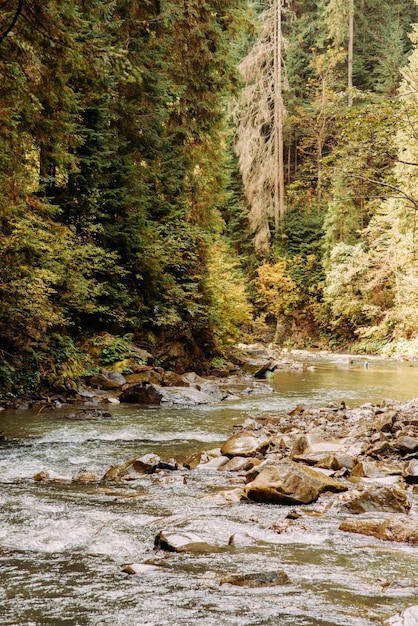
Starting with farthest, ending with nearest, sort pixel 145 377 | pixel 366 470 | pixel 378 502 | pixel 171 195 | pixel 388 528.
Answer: pixel 171 195, pixel 145 377, pixel 366 470, pixel 378 502, pixel 388 528

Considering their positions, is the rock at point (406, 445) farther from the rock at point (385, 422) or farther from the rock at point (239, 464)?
the rock at point (239, 464)

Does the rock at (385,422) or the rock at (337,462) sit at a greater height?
the rock at (385,422)

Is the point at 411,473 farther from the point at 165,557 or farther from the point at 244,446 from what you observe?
the point at 165,557

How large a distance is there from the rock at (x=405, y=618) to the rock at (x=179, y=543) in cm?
145

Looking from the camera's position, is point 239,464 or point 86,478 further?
point 239,464

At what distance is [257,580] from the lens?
321 centimetres

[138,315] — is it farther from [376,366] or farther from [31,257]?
[376,366]

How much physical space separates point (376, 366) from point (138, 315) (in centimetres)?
1129

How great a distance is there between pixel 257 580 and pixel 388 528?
Result: 1.37 meters

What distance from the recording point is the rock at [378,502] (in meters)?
4.67

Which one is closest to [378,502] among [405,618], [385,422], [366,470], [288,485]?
[288,485]

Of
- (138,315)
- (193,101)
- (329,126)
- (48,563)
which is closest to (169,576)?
(48,563)

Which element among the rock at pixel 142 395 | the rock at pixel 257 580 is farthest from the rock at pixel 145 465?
the rock at pixel 142 395

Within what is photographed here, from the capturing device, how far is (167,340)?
15609mm
